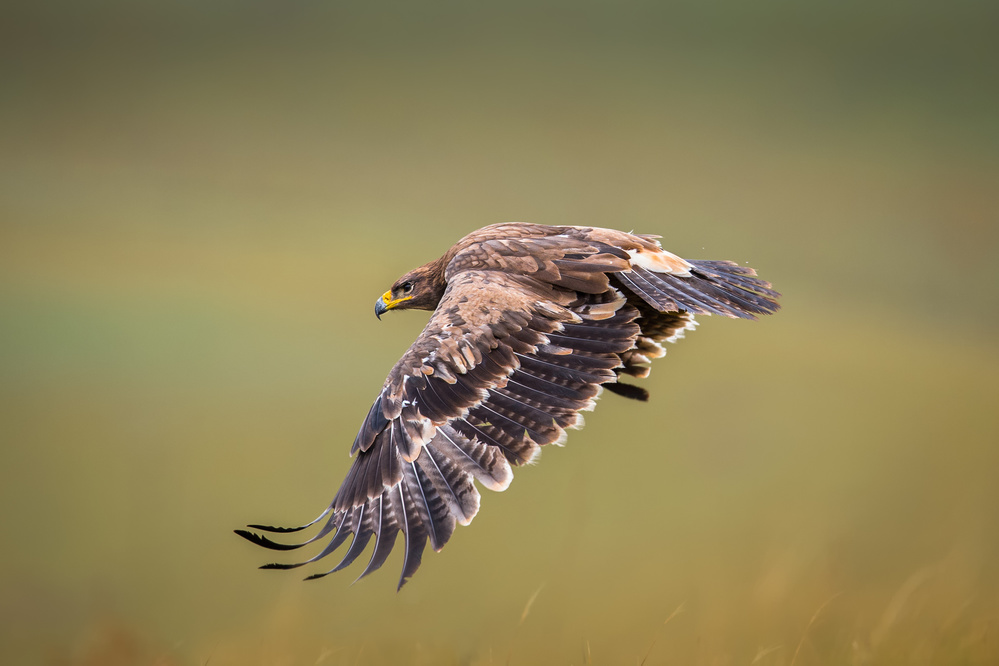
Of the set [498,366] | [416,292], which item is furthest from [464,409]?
[416,292]

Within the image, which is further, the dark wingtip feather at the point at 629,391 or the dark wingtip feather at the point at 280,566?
the dark wingtip feather at the point at 629,391

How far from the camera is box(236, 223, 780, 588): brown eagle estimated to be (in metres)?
3.24

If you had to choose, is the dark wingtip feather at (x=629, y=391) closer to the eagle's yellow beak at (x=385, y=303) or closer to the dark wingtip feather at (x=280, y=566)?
the eagle's yellow beak at (x=385, y=303)

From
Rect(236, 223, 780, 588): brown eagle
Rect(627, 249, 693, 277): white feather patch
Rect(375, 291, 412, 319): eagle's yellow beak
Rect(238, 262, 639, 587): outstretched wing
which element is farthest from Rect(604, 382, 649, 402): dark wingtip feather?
Rect(375, 291, 412, 319): eagle's yellow beak

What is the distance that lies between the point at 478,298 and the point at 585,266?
618 mm

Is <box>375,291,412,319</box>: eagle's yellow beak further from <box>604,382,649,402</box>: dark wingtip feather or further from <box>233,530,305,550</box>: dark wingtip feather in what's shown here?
<box>233,530,305,550</box>: dark wingtip feather

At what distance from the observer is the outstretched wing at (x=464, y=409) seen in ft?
10.5

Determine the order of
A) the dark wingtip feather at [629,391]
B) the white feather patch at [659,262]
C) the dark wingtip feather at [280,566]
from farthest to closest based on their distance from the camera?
the dark wingtip feather at [629,391], the white feather patch at [659,262], the dark wingtip feather at [280,566]

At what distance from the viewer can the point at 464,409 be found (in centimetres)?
349

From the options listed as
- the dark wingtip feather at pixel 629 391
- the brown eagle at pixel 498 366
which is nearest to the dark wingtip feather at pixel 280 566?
the brown eagle at pixel 498 366

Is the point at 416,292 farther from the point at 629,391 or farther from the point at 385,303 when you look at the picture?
the point at 629,391

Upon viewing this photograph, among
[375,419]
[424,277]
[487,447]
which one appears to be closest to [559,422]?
[487,447]

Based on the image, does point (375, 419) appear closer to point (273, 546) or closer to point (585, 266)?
point (273, 546)

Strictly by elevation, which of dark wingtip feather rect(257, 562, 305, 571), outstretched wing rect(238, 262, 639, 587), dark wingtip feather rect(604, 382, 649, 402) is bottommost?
dark wingtip feather rect(257, 562, 305, 571)
